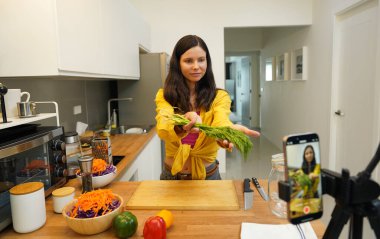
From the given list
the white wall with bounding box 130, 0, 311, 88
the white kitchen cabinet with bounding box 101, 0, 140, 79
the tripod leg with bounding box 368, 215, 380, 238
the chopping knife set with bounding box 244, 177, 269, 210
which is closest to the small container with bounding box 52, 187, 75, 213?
the chopping knife set with bounding box 244, 177, 269, 210

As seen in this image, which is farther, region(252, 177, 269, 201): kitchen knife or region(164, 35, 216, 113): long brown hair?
region(164, 35, 216, 113): long brown hair

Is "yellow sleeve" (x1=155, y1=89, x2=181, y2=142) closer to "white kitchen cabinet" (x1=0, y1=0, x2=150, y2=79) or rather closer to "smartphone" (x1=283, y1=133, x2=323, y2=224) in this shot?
"white kitchen cabinet" (x1=0, y1=0, x2=150, y2=79)

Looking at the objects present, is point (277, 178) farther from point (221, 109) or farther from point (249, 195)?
point (221, 109)

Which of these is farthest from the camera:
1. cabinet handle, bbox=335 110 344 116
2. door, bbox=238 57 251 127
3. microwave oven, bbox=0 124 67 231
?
door, bbox=238 57 251 127

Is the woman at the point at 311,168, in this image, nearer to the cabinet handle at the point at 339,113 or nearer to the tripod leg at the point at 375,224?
the tripod leg at the point at 375,224

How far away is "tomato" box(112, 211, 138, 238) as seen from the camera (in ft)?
2.82

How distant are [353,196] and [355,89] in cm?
262

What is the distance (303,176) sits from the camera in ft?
1.56

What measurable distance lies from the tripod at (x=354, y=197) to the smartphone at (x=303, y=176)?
31 mm

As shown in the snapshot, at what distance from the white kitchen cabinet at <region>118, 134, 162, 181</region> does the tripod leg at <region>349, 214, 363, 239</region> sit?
1.42 metres

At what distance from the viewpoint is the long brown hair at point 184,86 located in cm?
138

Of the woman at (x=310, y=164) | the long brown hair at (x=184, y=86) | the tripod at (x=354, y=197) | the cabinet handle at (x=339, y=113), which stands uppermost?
the long brown hair at (x=184, y=86)

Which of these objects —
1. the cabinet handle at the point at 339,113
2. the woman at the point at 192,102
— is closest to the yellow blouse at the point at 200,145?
the woman at the point at 192,102

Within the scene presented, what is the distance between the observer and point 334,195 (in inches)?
20.0
